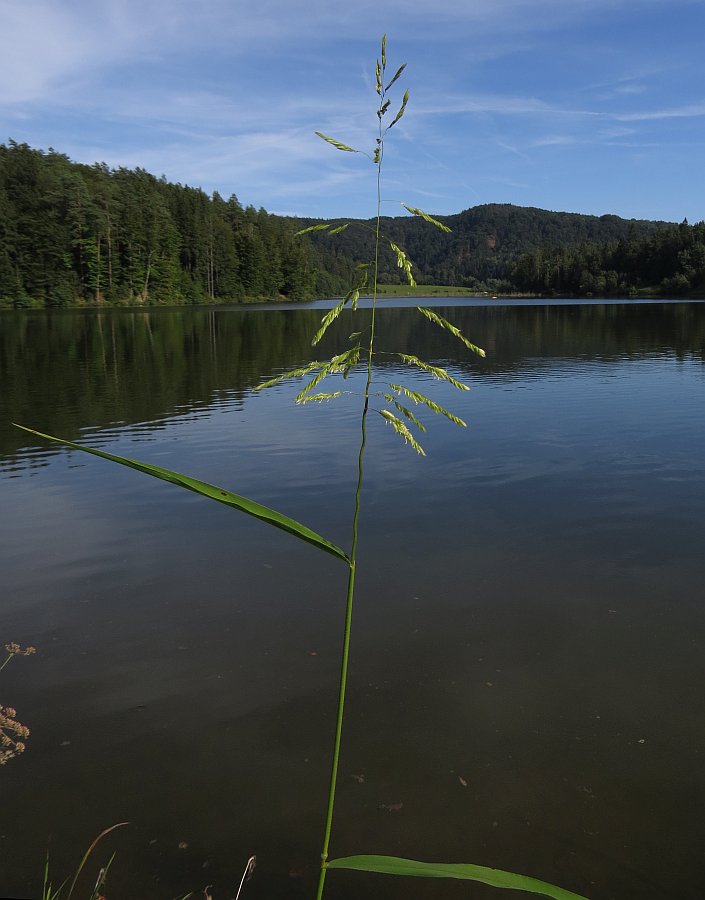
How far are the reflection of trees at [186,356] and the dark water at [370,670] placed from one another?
5331 mm

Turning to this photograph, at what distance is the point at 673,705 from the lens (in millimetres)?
4629

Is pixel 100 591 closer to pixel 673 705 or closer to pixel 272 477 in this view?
pixel 272 477

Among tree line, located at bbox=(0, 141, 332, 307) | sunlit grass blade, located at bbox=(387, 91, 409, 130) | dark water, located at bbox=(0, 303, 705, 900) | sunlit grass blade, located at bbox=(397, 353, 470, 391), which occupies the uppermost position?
tree line, located at bbox=(0, 141, 332, 307)

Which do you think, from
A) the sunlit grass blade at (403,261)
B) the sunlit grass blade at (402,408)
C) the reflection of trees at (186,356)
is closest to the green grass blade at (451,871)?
the sunlit grass blade at (402,408)

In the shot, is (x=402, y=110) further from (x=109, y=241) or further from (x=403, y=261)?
(x=109, y=241)

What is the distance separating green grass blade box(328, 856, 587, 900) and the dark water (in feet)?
7.96

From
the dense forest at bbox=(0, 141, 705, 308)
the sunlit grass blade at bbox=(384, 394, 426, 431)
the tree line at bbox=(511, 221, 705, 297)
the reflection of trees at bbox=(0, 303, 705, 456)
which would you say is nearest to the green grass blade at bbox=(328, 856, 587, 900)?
the sunlit grass blade at bbox=(384, 394, 426, 431)

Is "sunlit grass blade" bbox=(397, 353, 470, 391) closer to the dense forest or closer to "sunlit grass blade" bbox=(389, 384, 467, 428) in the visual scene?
"sunlit grass blade" bbox=(389, 384, 467, 428)

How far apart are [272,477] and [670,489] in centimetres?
571

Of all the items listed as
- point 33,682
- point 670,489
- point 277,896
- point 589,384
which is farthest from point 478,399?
point 277,896

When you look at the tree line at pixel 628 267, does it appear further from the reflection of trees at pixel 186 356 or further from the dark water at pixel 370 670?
the dark water at pixel 370 670

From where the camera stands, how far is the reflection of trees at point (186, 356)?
678 inches

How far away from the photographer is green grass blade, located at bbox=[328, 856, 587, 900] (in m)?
1.12

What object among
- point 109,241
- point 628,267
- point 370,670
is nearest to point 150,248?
point 109,241
